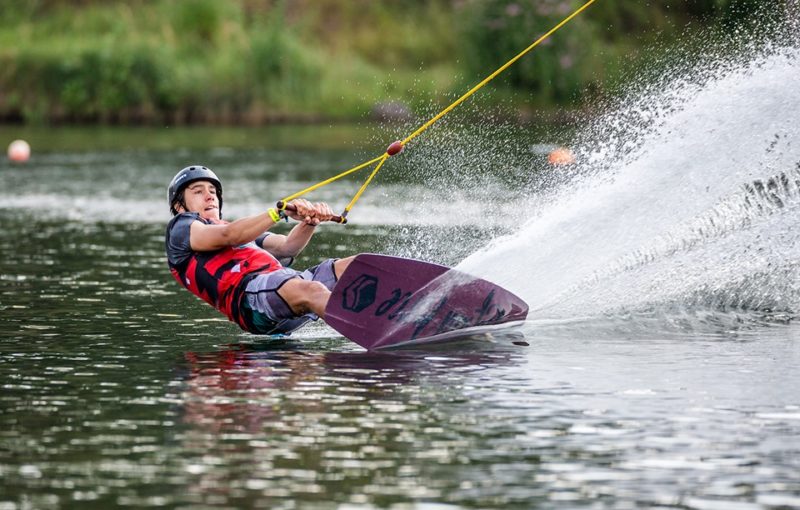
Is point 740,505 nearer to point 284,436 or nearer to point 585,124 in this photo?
point 284,436

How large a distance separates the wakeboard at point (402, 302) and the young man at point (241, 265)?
0.64 ft

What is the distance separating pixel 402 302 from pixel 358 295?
0.31 meters

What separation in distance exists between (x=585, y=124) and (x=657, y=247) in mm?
23610

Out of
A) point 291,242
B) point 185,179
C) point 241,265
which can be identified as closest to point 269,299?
point 241,265

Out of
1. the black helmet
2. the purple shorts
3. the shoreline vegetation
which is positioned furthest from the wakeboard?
the shoreline vegetation

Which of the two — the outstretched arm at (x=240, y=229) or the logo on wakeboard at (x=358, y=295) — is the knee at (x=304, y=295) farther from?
the outstretched arm at (x=240, y=229)

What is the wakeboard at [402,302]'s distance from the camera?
35.2ft

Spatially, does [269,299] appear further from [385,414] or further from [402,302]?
[385,414]

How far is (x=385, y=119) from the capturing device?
4200cm

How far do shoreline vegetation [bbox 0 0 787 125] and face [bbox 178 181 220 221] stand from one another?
26912 mm

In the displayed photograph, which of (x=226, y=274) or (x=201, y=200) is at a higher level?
(x=201, y=200)

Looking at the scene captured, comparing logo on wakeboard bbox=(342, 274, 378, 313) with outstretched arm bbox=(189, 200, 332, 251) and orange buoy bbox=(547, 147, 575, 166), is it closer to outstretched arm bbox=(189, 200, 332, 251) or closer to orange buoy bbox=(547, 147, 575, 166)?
outstretched arm bbox=(189, 200, 332, 251)

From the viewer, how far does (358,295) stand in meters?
10.7

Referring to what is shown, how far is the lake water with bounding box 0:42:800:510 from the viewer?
717 cm
